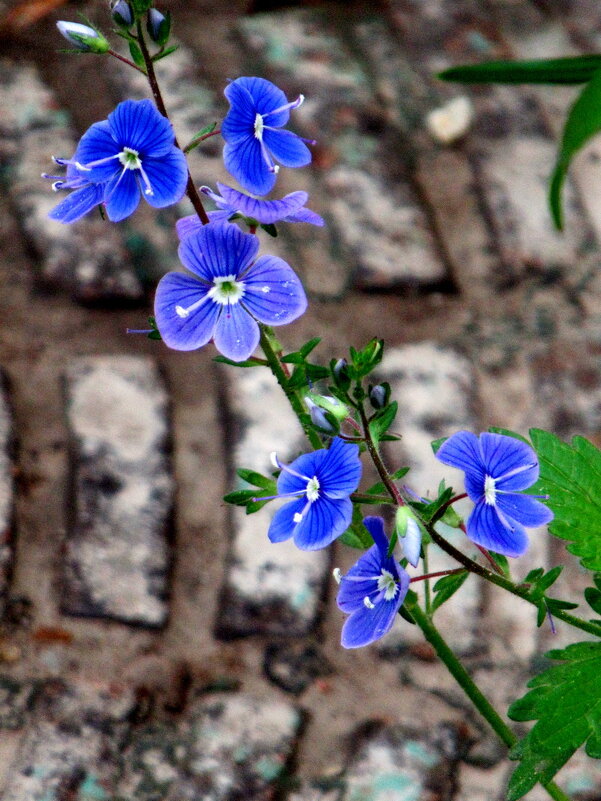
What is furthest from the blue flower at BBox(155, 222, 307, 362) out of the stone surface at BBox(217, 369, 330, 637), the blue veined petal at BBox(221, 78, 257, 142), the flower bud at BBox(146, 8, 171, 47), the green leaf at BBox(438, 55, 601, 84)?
the green leaf at BBox(438, 55, 601, 84)

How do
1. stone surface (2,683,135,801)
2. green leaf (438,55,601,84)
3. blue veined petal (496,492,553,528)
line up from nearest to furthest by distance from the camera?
blue veined petal (496,492,553,528) → stone surface (2,683,135,801) → green leaf (438,55,601,84)

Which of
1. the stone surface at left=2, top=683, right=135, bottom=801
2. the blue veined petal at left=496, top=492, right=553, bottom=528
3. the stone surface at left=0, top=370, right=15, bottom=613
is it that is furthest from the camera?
the stone surface at left=0, top=370, right=15, bottom=613

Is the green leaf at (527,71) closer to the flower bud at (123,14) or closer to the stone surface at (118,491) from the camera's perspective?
the stone surface at (118,491)

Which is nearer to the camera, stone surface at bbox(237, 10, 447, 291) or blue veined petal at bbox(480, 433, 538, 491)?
blue veined petal at bbox(480, 433, 538, 491)

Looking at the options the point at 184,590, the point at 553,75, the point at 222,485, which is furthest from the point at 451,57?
the point at 184,590

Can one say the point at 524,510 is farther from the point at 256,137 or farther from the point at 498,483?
the point at 256,137

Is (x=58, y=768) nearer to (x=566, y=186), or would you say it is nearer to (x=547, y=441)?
(x=547, y=441)

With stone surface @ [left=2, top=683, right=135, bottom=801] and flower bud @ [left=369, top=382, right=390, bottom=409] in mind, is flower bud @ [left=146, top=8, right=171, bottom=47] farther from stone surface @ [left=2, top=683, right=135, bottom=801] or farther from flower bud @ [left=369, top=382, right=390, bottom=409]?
stone surface @ [left=2, top=683, right=135, bottom=801]
